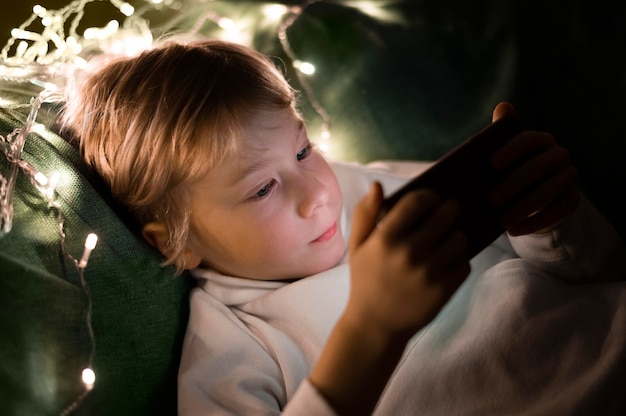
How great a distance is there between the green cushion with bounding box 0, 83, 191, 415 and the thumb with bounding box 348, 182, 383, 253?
15.0 inches

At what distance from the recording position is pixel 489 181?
80cm

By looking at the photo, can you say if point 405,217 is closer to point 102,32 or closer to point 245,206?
point 245,206

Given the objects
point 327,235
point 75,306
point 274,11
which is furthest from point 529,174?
point 274,11

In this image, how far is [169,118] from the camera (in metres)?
0.94

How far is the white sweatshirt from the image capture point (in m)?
0.88

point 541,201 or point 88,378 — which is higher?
point 541,201

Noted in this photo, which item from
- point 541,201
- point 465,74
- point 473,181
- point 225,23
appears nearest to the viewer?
point 473,181

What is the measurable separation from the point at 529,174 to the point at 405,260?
0.87ft

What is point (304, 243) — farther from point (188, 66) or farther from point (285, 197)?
point (188, 66)

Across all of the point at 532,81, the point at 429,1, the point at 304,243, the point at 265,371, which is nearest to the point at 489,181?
the point at 304,243

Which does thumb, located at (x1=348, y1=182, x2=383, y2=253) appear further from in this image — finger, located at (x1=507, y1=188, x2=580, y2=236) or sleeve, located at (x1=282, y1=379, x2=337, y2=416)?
finger, located at (x1=507, y1=188, x2=580, y2=236)

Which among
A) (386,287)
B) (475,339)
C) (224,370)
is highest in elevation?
(386,287)

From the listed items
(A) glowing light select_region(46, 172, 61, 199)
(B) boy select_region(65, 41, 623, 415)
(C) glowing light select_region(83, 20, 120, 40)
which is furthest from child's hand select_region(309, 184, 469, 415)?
(C) glowing light select_region(83, 20, 120, 40)

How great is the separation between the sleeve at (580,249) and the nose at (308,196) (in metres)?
0.34
